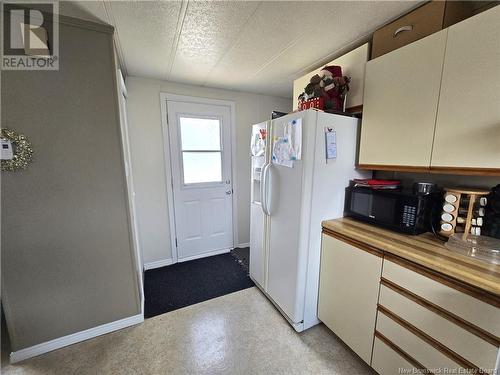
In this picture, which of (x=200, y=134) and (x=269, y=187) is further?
(x=200, y=134)

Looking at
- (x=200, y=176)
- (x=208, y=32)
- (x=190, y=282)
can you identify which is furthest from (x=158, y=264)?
(x=208, y=32)

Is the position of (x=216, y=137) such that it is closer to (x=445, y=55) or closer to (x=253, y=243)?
(x=253, y=243)

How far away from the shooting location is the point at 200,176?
2.79m

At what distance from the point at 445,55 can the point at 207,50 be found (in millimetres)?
1575

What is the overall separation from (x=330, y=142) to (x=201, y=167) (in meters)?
1.80

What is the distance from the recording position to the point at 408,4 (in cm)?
119

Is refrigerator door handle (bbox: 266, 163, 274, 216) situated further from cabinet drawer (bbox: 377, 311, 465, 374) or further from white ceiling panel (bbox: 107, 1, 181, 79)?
white ceiling panel (bbox: 107, 1, 181, 79)

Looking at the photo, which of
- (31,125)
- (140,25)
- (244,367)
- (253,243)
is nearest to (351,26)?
(140,25)

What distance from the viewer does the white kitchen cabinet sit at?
1.26 meters

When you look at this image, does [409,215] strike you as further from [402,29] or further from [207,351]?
[207,351]

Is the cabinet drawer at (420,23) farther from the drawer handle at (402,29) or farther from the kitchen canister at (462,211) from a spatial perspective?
the kitchen canister at (462,211)

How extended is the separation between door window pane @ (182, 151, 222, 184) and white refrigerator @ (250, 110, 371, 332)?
1.10 m

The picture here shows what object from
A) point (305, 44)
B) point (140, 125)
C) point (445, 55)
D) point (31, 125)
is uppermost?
point (305, 44)

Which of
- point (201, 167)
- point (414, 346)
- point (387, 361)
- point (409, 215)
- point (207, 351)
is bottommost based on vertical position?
point (207, 351)
